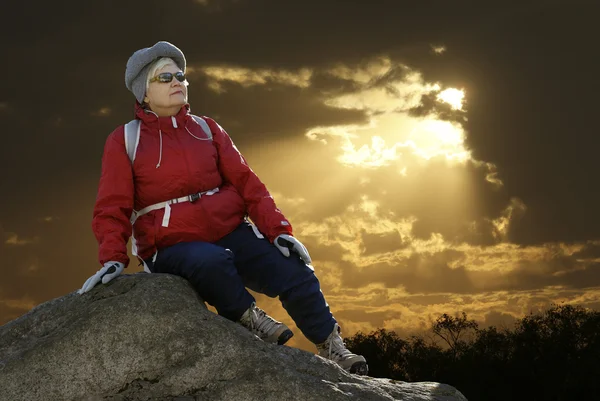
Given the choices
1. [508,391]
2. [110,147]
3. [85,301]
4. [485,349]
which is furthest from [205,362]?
[485,349]

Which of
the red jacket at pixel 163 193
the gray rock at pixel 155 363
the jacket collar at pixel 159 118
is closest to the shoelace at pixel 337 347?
the gray rock at pixel 155 363

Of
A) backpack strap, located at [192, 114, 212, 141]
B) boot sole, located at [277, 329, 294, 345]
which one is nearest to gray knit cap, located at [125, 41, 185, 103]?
backpack strap, located at [192, 114, 212, 141]

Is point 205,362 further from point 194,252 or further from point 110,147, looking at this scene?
point 110,147

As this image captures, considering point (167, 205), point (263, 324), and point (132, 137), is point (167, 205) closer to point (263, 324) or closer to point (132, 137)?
point (132, 137)

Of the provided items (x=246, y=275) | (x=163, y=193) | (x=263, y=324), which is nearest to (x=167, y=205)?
(x=163, y=193)

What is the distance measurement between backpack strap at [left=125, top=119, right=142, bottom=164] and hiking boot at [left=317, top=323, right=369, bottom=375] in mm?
2515

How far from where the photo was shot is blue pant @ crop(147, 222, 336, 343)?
21.3ft

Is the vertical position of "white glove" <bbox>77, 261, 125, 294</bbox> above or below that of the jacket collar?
below

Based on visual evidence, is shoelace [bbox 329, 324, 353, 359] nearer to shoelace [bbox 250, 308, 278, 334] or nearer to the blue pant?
the blue pant

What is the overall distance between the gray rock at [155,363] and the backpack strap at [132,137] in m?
1.55

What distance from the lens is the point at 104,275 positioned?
20.9 feet

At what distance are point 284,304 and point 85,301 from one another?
1.83m

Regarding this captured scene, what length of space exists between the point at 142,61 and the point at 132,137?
0.75 m

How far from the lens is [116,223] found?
6.68 m
